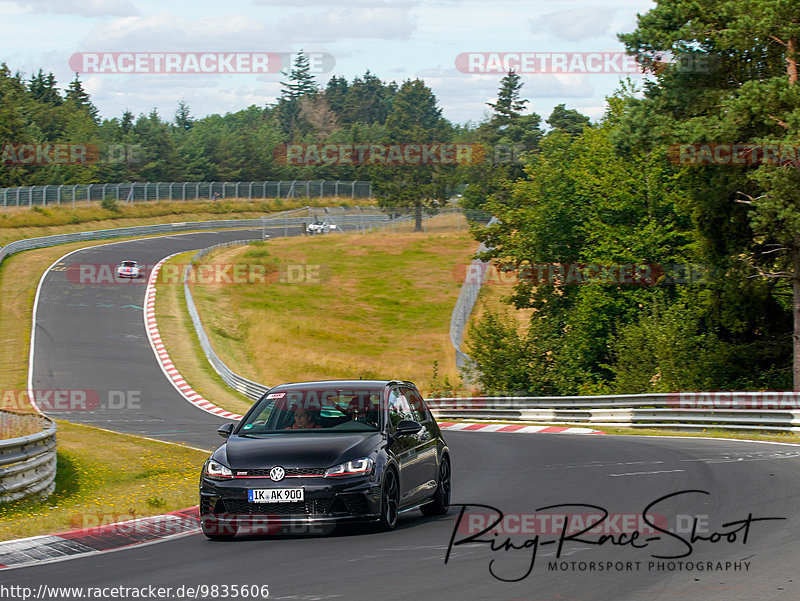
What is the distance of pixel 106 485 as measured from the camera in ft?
50.5

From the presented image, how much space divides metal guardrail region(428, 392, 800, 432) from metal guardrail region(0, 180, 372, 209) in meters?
55.5

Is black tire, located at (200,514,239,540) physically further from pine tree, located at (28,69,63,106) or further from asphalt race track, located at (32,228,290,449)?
pine tree, located at (28,69,63,106)

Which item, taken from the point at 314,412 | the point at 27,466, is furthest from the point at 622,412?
the point at 314,412

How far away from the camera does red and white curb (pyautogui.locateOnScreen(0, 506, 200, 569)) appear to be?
9008 mm

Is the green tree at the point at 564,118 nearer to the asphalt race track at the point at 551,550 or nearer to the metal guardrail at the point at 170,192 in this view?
the metal guardrail at the point at 170,192

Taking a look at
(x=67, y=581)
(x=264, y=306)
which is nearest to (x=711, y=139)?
(x=67, y=581)

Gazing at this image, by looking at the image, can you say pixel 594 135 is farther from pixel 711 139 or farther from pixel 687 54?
pixel 711 139

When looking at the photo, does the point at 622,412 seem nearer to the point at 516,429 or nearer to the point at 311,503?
the point at 516,429

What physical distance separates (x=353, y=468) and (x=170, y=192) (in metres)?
96.3

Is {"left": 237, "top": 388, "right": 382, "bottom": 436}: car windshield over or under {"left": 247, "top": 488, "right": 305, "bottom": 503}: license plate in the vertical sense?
over

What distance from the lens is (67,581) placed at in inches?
302

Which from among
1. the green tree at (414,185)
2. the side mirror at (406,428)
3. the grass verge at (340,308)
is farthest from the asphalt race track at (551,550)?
the green tree at (414,185)

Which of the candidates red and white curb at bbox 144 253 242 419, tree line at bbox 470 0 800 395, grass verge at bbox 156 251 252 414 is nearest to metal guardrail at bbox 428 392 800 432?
tree line at bbox 470 0 800 395

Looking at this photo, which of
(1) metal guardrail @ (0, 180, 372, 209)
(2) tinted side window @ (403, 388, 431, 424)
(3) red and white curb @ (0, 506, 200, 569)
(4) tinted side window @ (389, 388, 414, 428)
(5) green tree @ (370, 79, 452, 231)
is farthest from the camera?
(5) green tree @ (370, 79, 452, 231)
